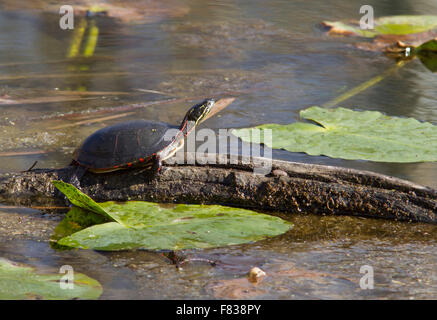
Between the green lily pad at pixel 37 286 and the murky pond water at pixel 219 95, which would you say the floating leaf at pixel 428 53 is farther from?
the green lily pad at pixel 37 286

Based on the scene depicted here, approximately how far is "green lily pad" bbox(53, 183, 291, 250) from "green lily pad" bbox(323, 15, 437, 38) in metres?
5.85

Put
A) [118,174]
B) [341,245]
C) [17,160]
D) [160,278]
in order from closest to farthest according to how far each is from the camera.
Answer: [160,278] → [341,245] → [118,174] → [17,160]

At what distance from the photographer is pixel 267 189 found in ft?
11.3

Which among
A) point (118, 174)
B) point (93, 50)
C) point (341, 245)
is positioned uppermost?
point (93, 50)

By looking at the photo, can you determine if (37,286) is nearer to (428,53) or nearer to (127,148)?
(127,148)

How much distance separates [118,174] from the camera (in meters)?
3.60

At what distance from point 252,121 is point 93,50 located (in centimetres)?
344

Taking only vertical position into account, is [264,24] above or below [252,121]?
above

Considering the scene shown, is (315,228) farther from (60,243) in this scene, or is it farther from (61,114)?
(61,114)

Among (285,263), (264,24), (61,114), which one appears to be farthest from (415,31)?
(285,263)

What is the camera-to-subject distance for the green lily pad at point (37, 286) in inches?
91.5

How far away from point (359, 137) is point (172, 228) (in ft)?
6.43

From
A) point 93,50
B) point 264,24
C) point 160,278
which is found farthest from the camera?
point 264,24

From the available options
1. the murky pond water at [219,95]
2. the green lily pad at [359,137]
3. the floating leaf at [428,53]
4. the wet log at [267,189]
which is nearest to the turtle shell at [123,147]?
the wet log at [267,189]
